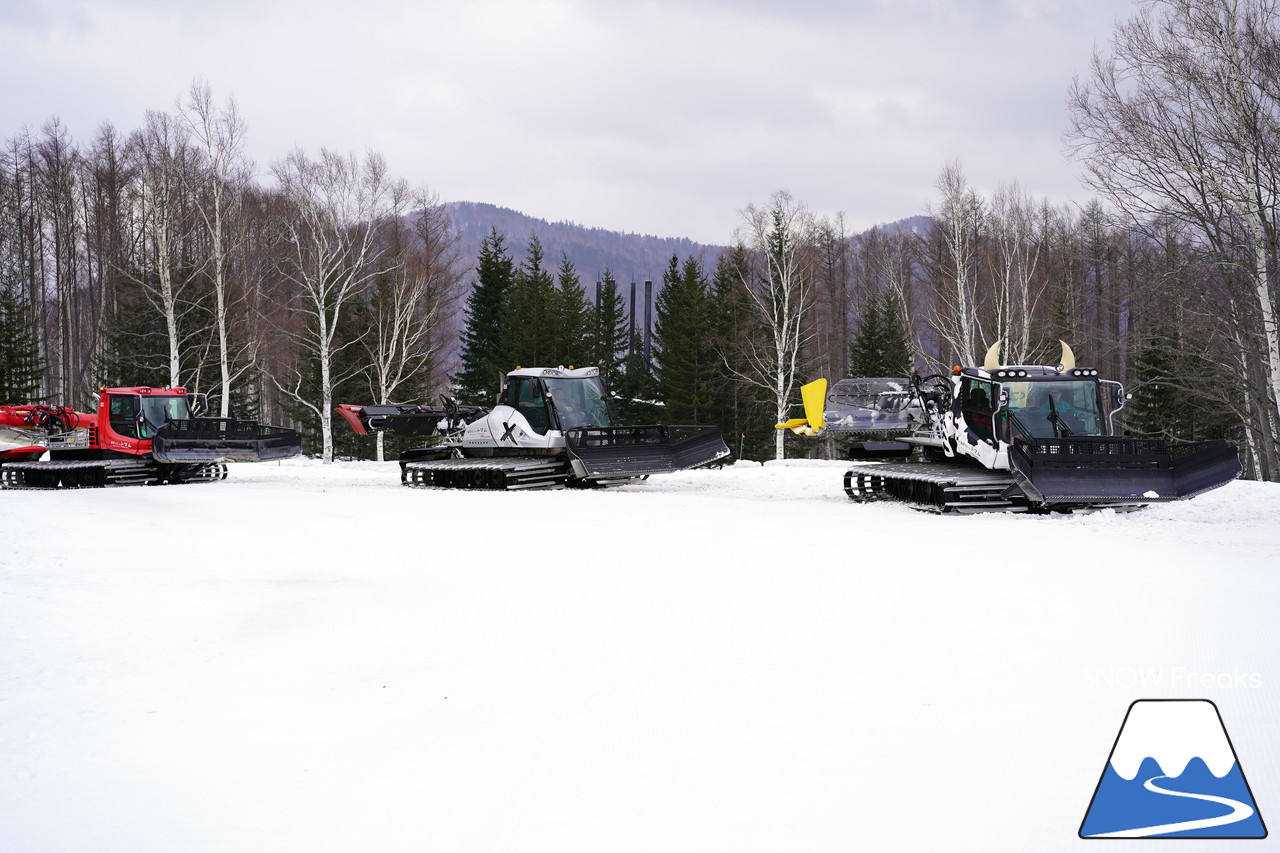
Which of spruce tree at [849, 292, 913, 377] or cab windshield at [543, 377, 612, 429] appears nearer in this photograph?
cab windshield at [543, 377, 612, 429]

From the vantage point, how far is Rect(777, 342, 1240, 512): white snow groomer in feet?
44.9

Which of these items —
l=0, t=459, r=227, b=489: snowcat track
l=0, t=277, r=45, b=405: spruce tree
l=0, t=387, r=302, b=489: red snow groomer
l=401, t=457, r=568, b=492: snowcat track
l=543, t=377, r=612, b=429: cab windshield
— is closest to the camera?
l=401, t=457, r=568, b=492: snowcat track

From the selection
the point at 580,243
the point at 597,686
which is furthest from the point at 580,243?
the point at 597,686

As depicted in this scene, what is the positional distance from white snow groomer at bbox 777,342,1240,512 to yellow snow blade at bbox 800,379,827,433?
5cm

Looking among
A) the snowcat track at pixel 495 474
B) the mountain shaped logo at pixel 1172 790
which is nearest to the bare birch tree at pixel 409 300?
the snowcat track at pixel 495 474

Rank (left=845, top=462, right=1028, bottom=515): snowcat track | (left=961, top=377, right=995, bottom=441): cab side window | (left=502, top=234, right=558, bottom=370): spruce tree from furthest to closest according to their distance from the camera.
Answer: (left=502, top=234, right=558, bottom=370): spruce tree < (left=961, top=377, right=995, bottom=441): cab side window < (left=845, top=462, right=1028, bottom=515): snowcat track

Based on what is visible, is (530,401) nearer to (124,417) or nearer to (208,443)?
(208,443)

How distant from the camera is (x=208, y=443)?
2139 cm

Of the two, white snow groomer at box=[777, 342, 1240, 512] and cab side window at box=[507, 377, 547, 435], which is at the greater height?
cab side window at box=[507, 377, 547, 435]

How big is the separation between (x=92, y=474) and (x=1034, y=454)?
18.9 metres

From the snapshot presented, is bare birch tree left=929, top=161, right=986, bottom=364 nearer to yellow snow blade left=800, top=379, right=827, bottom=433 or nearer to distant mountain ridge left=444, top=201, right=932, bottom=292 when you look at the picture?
yellow snow blade left=800, top=379, right=827, bottom=433

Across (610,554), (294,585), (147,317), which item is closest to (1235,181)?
(610,554)

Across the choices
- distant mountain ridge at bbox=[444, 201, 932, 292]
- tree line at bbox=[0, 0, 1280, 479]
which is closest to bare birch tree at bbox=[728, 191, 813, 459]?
tree line at bbox=[0, 0, 1280, 479]

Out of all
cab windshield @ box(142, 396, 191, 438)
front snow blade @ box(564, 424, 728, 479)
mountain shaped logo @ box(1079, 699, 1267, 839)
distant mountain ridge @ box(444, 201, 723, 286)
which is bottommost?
mountain shaped logo @ box(1079, 699, 1267, 839)
